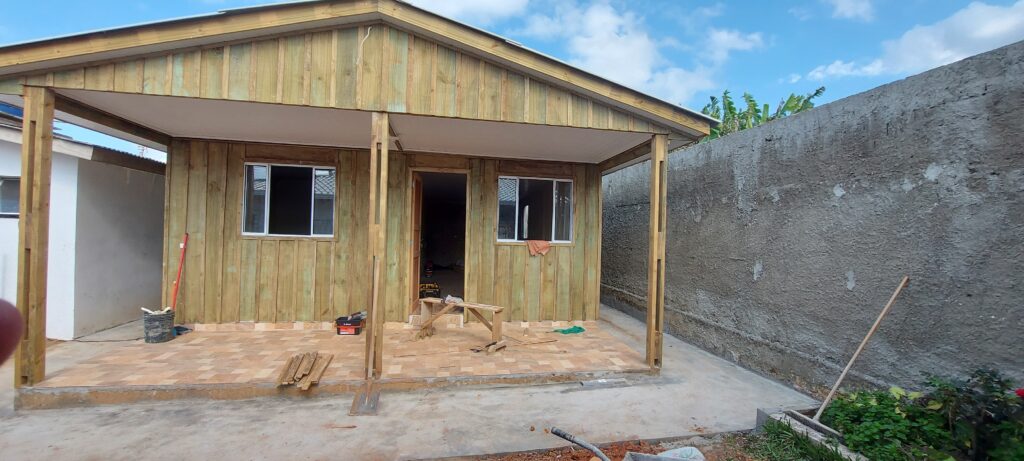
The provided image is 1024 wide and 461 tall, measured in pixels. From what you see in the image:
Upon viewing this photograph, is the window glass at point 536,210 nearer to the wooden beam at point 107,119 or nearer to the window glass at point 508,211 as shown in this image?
the window glass at point 508,211

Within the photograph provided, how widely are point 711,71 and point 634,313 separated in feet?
69.8

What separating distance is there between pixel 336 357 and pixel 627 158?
4239 millimetres

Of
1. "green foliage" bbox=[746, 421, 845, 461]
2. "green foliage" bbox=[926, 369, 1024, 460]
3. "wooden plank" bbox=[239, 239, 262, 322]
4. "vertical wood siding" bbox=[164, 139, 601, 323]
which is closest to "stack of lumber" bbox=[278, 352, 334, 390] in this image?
"vertical wood siding" bbox=[164, 139, 601, 323]

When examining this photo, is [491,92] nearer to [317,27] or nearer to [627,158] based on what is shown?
[317,27]

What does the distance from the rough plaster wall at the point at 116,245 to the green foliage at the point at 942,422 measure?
8.31 meters

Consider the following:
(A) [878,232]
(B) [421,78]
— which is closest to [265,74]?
(B) [421,78]

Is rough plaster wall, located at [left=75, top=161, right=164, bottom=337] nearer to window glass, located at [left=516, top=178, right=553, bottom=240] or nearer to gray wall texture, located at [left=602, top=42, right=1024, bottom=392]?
window glass, located at [left=516, top=178, right=553, bottom=240]

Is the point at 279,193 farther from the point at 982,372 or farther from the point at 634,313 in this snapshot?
the point at 982,372

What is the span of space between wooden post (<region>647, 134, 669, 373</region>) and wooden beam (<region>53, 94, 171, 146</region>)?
568 centimetres

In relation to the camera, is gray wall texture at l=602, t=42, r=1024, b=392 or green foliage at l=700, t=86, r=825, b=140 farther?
green foliage at l=700, t=86, r=825, b=140

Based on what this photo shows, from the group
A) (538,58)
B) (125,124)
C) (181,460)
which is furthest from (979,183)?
(125,124)

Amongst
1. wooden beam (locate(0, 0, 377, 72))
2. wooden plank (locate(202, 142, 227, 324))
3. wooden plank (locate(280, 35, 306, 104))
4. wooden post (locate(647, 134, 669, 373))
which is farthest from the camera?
wooden plank (locate(202, 142, 227, 324))

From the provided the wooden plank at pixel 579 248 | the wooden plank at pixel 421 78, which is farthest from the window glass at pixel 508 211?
the wooden plank at pixel 421 78

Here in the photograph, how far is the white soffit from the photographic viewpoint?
14.5 feet
